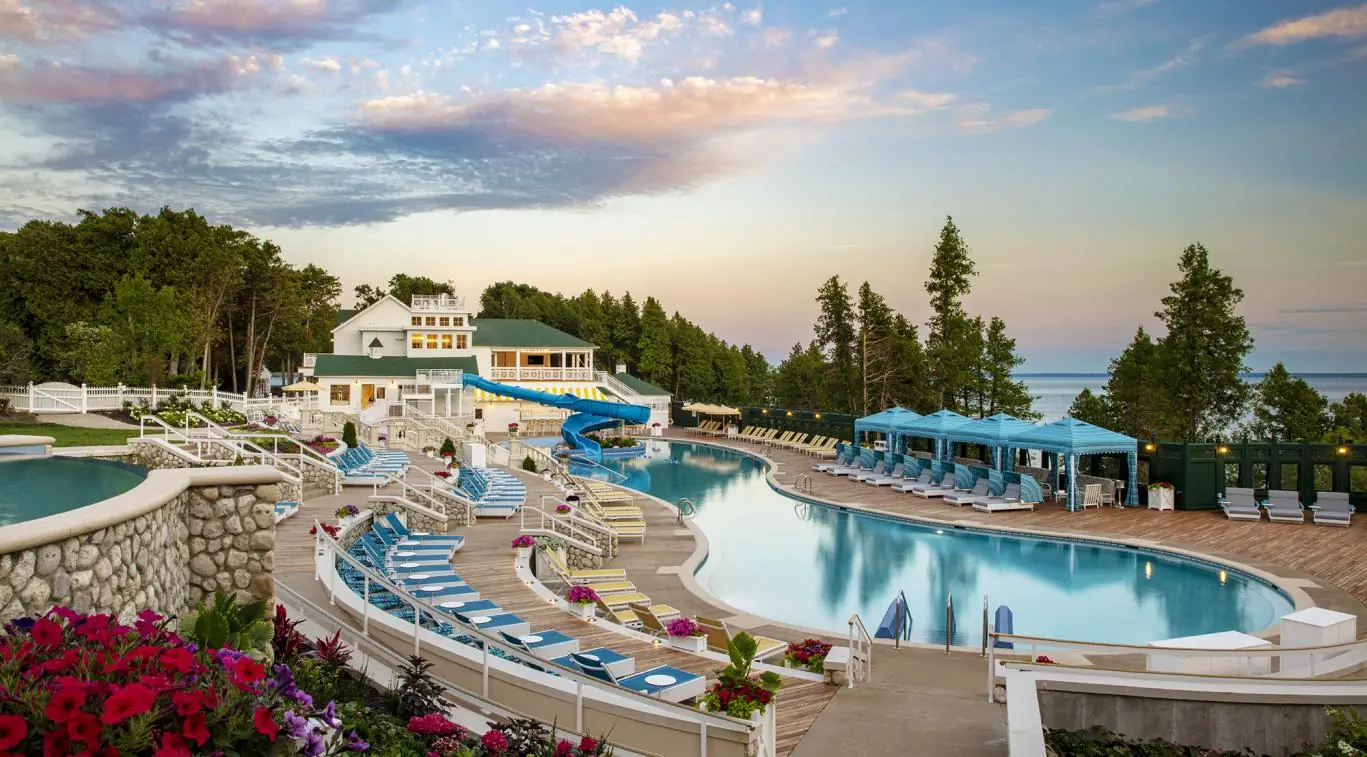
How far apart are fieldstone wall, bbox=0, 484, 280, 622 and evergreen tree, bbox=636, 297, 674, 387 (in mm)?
56503

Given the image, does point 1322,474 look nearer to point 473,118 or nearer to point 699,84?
point 699,84

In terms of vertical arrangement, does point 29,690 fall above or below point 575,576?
above

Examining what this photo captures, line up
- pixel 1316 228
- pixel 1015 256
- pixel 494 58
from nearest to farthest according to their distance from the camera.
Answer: pixel 494 58 < pixel 1316 228 < pixel 1015 256

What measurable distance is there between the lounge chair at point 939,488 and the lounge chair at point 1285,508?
7.65m

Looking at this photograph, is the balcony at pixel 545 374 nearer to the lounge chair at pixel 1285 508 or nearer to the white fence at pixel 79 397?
the white fence at pixel 79 397

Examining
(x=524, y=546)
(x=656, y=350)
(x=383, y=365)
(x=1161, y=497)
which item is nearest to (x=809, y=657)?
(x=524, y=546)

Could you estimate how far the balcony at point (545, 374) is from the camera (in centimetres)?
5206

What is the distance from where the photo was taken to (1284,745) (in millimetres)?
7266

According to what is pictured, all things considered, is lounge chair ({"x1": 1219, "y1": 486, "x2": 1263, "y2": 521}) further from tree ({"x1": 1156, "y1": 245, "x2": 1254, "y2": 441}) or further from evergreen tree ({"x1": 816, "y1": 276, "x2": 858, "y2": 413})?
evergreen tree ({"x1": 816, "y1": 276, "x2": 858, "y2": 413})

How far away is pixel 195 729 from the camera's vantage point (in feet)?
9.39

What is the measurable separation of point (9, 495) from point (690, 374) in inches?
2239

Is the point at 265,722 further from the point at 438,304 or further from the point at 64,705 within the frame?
the point at 438,304

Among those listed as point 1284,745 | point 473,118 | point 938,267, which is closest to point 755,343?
point 938,267

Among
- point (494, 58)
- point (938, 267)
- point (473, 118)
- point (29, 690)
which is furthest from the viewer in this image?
point (938, 267)
